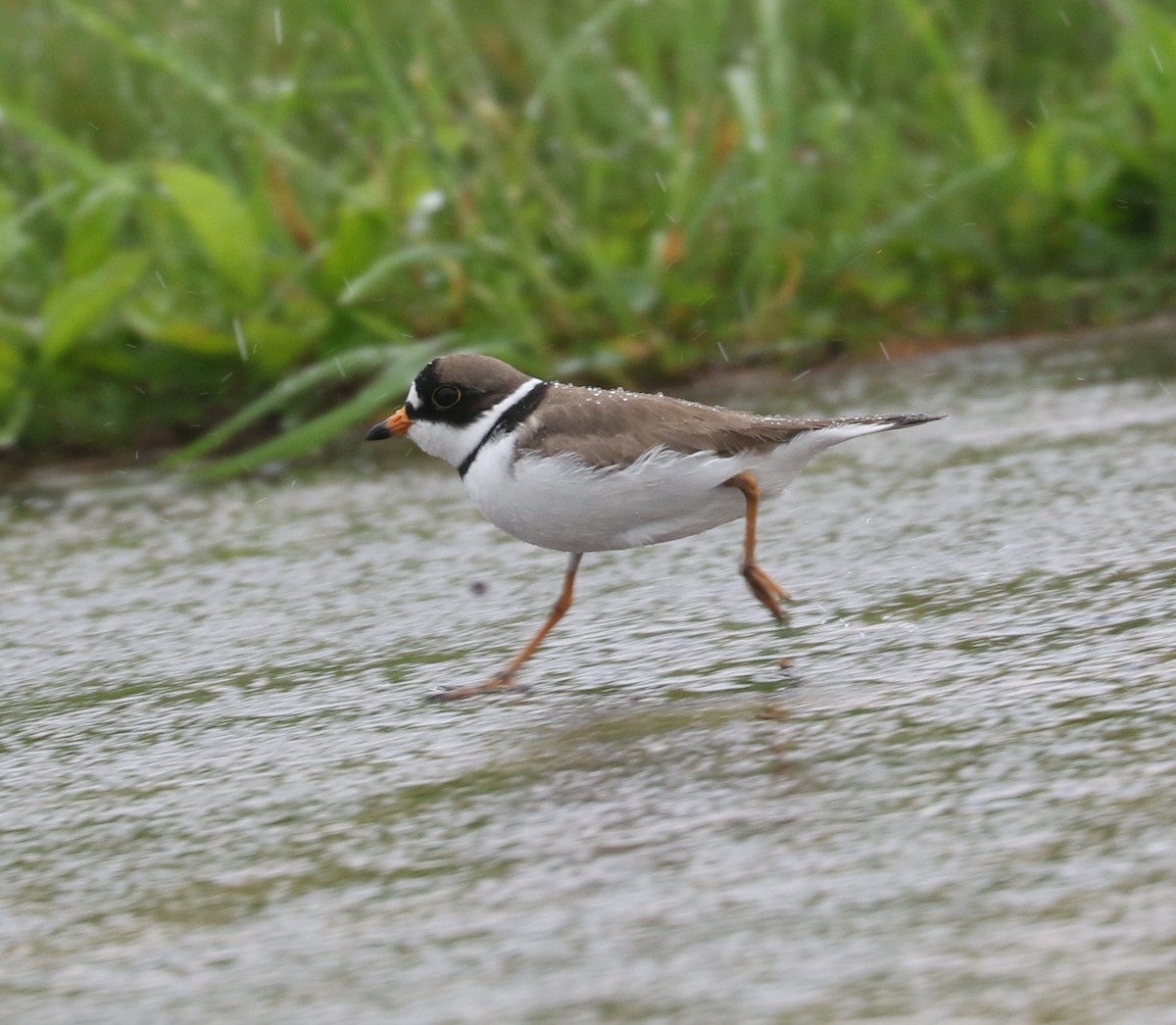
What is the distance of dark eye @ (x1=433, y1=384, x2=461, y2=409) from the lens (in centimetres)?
448

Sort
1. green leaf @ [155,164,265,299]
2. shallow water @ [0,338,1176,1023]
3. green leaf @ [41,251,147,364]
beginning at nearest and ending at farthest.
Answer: shallow water @ [0,338,1176,1023], green leaf @ [41,251,147,364], green leaf @ [155,164,265,299]

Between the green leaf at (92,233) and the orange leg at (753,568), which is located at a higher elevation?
the green leaf at (92,233)

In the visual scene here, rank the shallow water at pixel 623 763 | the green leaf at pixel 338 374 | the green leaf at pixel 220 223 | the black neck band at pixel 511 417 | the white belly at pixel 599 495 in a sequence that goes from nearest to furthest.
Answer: the shallow water at pixel 623 763
the white belly at pixel 599 495
the black neck band at pixel 511 417
the green leaf at pixel 338 374
the green leaf at pixel 220 223

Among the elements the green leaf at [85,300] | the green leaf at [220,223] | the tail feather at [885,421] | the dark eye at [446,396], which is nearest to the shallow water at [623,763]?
the tail feather at [885,421]

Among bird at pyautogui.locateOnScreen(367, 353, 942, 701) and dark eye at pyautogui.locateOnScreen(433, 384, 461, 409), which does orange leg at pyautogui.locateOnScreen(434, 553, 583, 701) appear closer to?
bird at pyautogui.locateOnScreen(367, 353, 942, 701)

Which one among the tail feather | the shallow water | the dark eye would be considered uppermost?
the dark eye

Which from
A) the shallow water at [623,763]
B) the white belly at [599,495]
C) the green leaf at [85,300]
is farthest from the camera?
the green leaf at [85,300]

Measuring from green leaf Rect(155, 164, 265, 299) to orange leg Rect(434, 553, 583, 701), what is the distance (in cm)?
287

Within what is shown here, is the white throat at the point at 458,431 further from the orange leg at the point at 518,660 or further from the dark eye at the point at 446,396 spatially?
the orange leg at the point at 518,660

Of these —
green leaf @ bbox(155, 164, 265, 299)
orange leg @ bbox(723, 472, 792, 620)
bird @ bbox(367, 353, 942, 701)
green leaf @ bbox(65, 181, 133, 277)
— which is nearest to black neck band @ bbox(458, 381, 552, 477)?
bird @ bbox(367, 353, 942, 701)

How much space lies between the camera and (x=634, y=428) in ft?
13.6

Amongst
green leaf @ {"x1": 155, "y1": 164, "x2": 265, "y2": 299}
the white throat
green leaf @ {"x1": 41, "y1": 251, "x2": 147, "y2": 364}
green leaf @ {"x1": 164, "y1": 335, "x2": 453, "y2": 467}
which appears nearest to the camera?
the white throat

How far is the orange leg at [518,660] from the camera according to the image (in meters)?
3.73

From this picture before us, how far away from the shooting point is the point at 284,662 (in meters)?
4.19
